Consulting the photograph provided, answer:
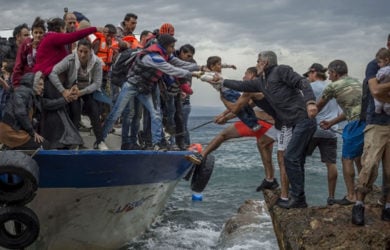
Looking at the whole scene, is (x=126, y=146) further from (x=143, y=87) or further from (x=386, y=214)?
(x=386, y=214)

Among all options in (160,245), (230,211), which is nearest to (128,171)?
(160,245)

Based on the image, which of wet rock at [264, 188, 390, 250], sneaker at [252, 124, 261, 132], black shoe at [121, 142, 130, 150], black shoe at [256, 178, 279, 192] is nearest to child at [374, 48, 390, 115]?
wet rock at [264, 188, 390, 250]

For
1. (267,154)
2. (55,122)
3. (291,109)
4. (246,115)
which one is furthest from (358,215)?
(55,122)

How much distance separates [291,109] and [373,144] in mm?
1265

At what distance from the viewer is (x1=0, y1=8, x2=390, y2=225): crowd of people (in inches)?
251

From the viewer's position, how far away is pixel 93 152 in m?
6.69

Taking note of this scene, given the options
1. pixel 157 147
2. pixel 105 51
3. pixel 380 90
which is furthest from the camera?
pixel 105 51

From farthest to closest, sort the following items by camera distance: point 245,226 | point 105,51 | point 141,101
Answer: point 245,226
point 105,51
point 141,101

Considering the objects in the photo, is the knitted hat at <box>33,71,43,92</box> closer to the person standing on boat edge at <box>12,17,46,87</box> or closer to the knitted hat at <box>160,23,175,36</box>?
the person standing on boat edge at <box>12,17,46,87</box>

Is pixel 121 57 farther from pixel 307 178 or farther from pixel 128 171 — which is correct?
pixel 307 178

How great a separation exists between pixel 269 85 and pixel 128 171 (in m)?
2.40

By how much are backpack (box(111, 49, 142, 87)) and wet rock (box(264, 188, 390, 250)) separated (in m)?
3.18

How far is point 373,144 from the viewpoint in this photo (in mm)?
6117

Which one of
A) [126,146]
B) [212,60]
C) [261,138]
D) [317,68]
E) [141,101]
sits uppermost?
[212,60]
